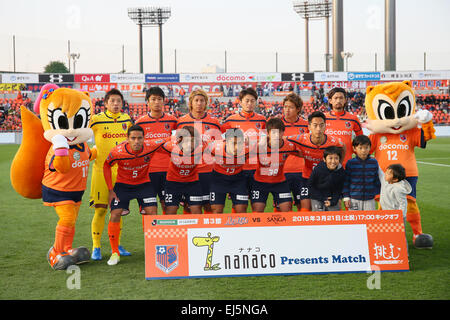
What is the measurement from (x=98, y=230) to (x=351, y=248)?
110 inches

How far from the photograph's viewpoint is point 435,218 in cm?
708

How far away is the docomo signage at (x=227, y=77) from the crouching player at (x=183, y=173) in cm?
2946

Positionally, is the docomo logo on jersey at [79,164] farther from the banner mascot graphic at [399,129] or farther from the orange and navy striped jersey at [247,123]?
the banner mascot graphic at [399,129]

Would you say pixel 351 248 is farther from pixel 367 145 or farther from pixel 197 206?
pixel 197 206

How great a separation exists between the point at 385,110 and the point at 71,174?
3.63 meters

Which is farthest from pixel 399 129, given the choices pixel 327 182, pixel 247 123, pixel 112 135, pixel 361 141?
pixel 112 135

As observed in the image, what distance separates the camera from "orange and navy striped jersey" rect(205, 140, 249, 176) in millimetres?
5129

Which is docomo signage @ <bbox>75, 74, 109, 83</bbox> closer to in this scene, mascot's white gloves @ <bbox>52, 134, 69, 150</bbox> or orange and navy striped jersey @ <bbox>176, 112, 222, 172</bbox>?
orange and navy striped jersey @ <bbox>176, 112, 222, 172</bbox>

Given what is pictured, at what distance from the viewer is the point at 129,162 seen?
4977mm

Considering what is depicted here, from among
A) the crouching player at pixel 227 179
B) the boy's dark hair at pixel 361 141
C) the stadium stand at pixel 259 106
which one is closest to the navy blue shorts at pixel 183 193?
the crouching player at pixel 227 179

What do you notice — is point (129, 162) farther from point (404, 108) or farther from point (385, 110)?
point (404, 108)

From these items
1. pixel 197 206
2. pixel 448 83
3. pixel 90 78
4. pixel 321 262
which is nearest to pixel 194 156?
pixel 197 206

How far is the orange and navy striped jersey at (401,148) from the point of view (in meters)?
5.41

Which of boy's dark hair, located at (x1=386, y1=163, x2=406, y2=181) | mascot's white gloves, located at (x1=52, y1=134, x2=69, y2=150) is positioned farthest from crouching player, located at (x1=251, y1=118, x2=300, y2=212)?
mascot's white gloves, located at (x1=52, y1=134, x2=69, y2=150)
